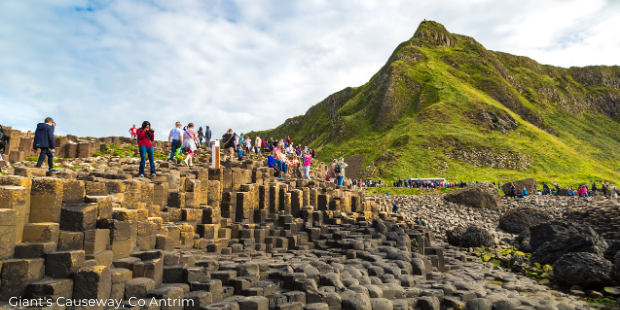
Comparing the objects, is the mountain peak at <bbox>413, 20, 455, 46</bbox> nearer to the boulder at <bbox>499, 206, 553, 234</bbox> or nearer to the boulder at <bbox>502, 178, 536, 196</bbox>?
the boulder at <bbox>502, 178, 536, 196</bbox>

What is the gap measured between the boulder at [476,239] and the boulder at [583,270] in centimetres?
554

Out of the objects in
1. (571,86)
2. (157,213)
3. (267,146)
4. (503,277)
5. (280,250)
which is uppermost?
(571,86)

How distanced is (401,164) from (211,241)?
49034mm

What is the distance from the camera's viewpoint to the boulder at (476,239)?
54.5 ft

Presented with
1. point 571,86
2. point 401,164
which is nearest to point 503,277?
point 401,164

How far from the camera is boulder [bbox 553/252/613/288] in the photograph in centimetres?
1004

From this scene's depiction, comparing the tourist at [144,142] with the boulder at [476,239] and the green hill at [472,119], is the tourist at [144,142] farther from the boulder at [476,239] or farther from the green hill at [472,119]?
the green hill at [472,119]

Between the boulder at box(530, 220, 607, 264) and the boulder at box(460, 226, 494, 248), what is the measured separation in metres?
2.26

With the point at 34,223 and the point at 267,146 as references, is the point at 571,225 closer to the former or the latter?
the point at 34,223

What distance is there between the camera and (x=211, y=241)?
875cm

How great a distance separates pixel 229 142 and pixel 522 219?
63.0 feet

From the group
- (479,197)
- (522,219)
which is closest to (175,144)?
(522,219)

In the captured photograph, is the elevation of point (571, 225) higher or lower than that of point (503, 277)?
higher

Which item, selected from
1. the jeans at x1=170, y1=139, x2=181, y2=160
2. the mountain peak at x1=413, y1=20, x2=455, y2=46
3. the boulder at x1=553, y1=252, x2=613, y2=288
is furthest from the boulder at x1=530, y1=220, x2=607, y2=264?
the mountain peak at x1=413, y1=20, x2=455, y2=46
